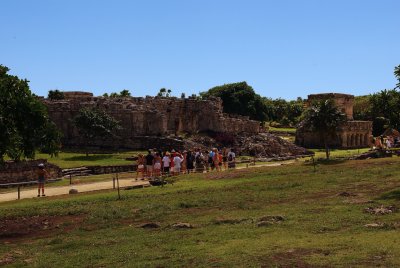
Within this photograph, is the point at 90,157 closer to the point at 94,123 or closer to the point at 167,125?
the point at 94,123

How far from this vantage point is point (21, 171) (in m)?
35.3

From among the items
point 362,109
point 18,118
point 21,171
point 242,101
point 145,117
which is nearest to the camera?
point 18,118

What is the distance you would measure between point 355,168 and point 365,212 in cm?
1329

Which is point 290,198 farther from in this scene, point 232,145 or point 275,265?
point 232,145

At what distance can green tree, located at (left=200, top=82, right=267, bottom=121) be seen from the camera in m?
108

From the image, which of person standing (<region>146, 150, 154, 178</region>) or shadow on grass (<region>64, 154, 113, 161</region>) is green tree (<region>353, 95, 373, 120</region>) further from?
person standing (<region>146, 150, 154, 178</region>)

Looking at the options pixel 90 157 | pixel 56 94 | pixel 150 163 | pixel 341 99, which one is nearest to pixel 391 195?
pixel 150 163

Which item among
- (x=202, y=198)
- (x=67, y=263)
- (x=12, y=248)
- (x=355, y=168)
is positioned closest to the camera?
(x=67, y=263)

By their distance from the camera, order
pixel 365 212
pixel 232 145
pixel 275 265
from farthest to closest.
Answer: pixel 232 145 → pixel 365 212 → pixel 275 265

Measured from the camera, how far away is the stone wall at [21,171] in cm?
3444

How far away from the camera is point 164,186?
2872 cm

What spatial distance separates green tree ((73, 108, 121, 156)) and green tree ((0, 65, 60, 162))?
86.6 ft

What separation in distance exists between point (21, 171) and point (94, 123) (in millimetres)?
15119

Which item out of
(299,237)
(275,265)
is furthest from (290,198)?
(275,265)
